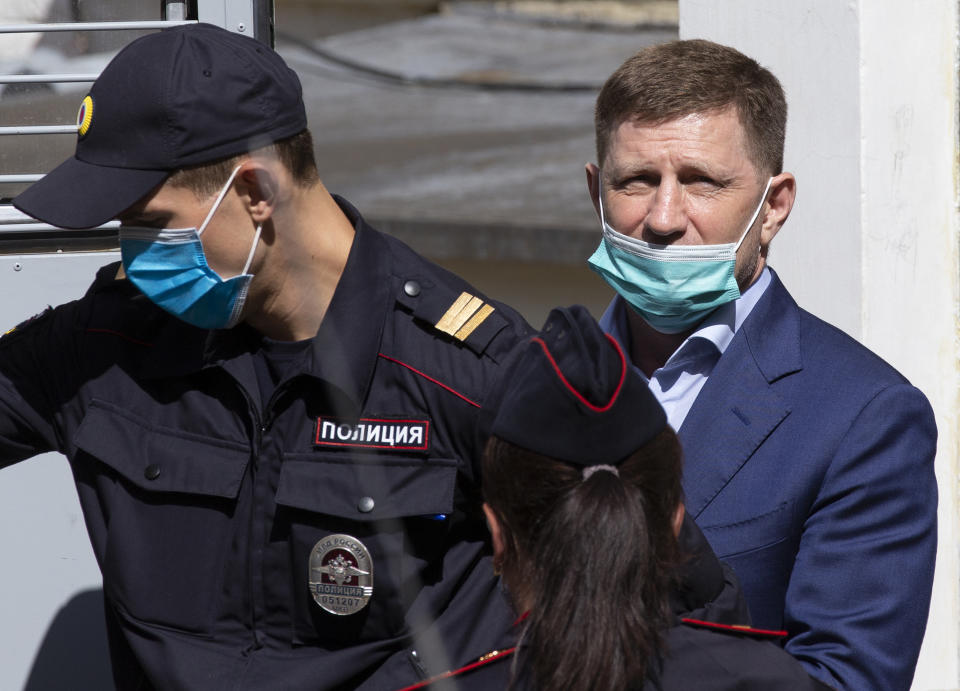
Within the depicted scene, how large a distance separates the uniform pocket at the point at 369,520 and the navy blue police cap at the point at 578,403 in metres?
0.32

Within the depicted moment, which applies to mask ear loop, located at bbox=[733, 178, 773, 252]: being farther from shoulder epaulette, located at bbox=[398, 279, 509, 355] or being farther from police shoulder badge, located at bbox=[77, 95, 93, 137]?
police shoulder badge, located at bbox=[77, 95, 93, 137]

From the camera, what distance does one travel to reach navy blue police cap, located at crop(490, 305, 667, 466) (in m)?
1.46

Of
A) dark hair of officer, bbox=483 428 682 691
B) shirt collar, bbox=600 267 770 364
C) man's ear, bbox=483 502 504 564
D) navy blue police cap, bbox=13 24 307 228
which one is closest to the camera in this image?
dark hair of officer, bbox=483 428 682 691

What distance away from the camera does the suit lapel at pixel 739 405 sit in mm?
1975

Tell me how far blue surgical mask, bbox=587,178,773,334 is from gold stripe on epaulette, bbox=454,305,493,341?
29 centimetres

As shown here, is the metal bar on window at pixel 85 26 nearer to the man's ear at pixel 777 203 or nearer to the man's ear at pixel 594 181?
the man's ear at pixel 594 181

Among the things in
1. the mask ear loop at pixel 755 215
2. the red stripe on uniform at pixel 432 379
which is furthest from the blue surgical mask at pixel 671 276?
the red stripe on uniform at pixel 432 379

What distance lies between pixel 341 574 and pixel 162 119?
27.3 inches

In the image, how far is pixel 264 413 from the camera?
189 centimetres

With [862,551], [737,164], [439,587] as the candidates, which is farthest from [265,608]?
[737,164]

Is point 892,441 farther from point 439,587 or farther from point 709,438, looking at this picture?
point 439,587

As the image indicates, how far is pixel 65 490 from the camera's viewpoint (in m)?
2.66

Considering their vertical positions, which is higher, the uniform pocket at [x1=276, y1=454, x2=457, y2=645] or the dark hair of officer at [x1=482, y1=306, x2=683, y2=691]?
the dark hair of officer at [x1=482, y1=306, x2=683, y2=691]

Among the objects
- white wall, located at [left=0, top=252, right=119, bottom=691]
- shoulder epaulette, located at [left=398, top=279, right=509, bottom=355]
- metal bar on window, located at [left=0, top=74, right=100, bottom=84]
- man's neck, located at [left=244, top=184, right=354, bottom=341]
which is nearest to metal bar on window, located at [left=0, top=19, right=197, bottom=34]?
metal bar on window, located at [left=0, top=74, right=100, bottom=84]
